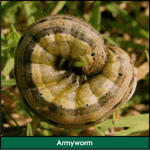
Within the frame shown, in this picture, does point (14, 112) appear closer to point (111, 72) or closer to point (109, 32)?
point (111, 72)

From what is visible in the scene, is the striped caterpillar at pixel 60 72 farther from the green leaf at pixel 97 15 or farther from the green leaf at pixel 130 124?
the green leaf at pixel 97 15

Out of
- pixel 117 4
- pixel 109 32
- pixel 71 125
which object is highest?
pixel 117 4

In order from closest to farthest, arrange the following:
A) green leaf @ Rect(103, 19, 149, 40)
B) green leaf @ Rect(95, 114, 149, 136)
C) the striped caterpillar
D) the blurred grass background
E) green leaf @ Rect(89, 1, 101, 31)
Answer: the striped caterpillar < green leaf @ Rect(95, 114, 149, 136) < the blurred grass background < green leaf @ Rect(89, 1, 101, 31) < green leaf @ Rect(103, 19, 149, 40)

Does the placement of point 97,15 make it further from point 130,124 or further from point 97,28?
point 130,124

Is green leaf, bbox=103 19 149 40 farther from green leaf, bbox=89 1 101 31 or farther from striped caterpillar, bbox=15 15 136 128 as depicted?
striped caterpillar, bbox=15 15 136 128

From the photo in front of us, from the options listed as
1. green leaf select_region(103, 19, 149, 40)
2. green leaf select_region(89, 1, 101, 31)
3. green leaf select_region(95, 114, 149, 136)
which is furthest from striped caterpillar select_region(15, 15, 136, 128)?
green leaf select_region(103, 19, 149, 40)

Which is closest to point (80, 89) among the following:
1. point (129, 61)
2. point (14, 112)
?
point (129, 61)

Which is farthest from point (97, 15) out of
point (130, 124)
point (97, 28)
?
point (130, 124)
